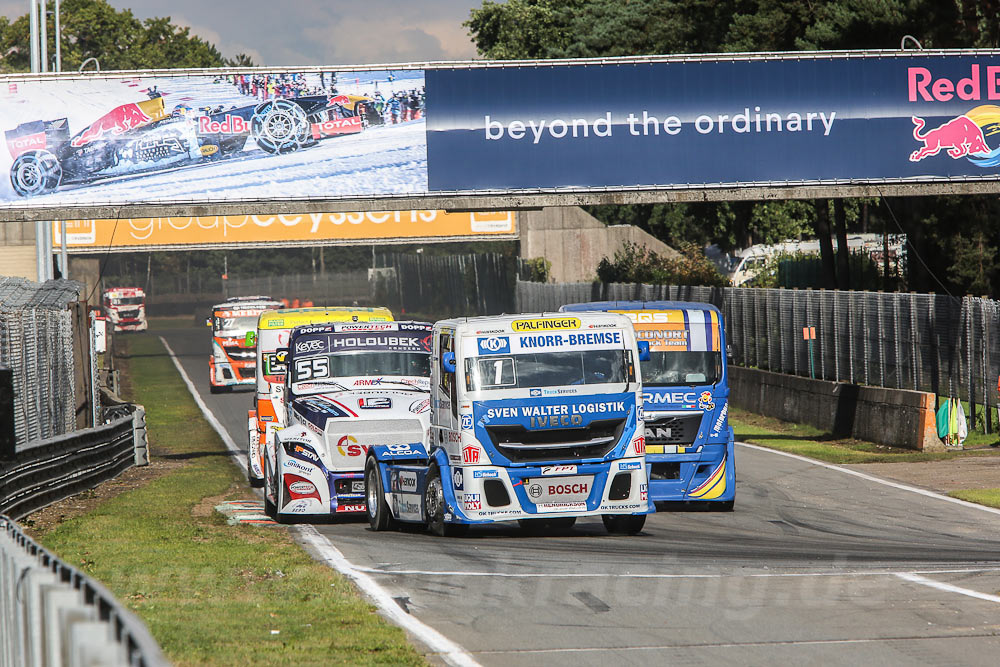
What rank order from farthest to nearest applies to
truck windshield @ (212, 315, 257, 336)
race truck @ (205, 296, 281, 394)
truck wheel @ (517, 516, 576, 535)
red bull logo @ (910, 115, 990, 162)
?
race truck @ (205, 296, 281, 394), truck windshield @ (212, 315, 257, 336), red bull logo @ (910, 115, 990, 162), truck wheel @ (517, 516, 576, 535)

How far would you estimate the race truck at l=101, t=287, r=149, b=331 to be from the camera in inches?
3140

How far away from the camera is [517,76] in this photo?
84.6 ft

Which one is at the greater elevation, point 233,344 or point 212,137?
point 212,137

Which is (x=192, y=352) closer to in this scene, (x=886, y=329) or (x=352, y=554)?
(x=886, y=329)

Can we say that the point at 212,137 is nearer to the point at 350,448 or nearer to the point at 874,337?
the point at 350,448

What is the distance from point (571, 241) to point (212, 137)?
39.3 meters

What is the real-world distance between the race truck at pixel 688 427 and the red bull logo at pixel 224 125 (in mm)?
11680

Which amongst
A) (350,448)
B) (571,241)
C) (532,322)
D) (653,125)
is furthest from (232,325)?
(571,241)

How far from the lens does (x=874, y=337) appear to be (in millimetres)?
28453

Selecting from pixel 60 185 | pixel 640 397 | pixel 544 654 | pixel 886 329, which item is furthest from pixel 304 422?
pixel 886 329

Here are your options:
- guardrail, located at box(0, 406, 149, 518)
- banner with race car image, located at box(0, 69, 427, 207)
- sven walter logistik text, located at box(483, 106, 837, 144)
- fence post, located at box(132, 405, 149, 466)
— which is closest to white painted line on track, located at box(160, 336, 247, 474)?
fence post, located at box(132, 405, 149, 466)

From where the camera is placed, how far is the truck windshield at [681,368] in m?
16.8

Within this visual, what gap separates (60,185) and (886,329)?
1698 centimetres

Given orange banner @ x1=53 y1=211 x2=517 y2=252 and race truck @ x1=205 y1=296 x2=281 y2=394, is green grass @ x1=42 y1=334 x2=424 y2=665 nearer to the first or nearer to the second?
race truck @ x1=205 y1=296 x2=281 y2=394
